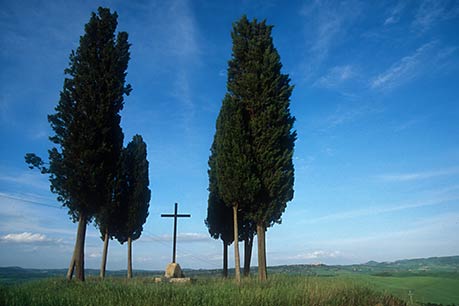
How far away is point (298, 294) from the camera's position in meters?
10.8

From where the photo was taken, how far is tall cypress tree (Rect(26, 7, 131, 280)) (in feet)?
61.2

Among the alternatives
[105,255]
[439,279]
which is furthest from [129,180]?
[439,279]

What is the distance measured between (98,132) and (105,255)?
1057cm

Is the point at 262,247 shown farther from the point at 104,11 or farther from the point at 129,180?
the point at 104,11

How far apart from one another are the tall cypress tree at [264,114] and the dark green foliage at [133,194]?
1141cm

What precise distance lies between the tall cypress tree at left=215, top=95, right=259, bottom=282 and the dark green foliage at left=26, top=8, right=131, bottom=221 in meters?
6.85

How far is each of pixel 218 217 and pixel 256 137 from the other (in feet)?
30.3

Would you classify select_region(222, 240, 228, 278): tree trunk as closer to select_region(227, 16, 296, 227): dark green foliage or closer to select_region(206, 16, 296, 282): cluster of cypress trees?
select_region(206, 16, 296, 282): cluster of cypress trees

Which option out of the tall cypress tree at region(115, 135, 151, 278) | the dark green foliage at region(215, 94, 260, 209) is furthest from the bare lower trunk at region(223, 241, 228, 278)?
the dark green foliage at region(215, 94, 260, 209)

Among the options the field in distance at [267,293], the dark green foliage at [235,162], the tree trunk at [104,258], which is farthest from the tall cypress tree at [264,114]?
the tree trunk at [104,258]

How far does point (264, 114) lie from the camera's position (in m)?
18.6

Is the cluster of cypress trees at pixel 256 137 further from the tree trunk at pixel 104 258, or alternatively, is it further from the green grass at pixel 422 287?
the tree trunk at pixel 104 258

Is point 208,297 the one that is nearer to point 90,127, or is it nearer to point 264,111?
point 264,111

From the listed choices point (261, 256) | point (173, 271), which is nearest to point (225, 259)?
point (173, 271)
